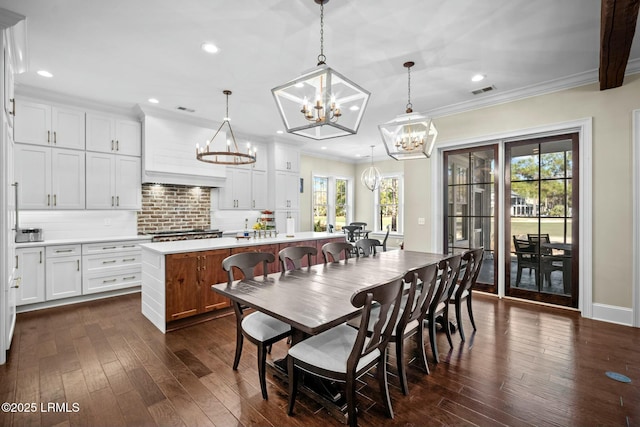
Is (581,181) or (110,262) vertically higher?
(581,181)

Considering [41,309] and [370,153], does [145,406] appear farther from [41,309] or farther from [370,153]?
[370,153]

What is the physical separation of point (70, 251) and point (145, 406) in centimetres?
325

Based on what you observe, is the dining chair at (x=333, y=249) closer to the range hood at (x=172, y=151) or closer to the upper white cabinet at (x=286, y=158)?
the range hood at (x=172, y=151)

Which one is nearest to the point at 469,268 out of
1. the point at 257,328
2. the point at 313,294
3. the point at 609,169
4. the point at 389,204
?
the point at 313,294

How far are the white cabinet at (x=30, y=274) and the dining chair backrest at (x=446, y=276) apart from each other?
484 centimetres

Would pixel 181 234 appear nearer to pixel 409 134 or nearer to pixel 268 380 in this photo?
pixel 268 380

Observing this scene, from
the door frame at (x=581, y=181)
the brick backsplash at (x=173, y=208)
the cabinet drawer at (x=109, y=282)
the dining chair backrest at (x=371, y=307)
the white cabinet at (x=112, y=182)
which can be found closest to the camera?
the dining chair backrest at (x=371, y=307)

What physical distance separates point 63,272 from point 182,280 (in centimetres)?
217

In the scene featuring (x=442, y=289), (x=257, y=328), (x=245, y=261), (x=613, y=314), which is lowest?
(x=613, y=314)

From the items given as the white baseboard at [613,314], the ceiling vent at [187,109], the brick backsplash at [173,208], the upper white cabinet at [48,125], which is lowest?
the white baseboard at [613,314]

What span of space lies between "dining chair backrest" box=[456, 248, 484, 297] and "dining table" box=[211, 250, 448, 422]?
469 millimetres

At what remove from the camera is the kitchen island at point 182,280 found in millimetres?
3209

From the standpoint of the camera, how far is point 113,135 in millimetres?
4773

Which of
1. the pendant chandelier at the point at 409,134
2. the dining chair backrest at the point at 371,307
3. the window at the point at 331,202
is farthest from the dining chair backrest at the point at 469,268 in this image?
the window at the point at 331,202
